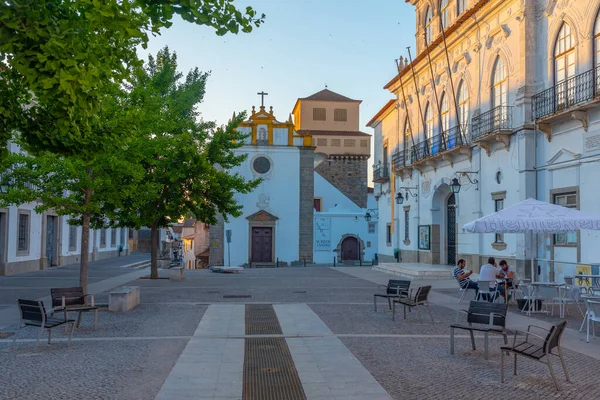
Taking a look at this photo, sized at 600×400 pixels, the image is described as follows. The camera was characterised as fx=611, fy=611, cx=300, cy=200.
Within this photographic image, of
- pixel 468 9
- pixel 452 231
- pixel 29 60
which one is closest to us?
pixel 29 60

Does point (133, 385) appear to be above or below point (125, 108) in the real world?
below

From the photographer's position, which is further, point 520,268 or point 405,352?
point 520,268

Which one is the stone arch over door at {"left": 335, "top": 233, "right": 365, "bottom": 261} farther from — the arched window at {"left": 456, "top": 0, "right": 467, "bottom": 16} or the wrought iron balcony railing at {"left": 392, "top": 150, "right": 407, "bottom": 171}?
the arched window at {"left": 456, "top": 0, "right": 467, "bottom": 16}

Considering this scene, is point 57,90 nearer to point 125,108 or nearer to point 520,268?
point 125,108

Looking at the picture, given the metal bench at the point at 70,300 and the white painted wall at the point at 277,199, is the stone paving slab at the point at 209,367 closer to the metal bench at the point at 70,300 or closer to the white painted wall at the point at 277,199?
the metal bench at the point at 70,300

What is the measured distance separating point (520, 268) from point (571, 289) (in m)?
8.18

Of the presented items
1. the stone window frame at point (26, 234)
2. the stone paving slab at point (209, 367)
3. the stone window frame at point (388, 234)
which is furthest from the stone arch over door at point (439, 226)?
the stone paving slab at point (209, 367)

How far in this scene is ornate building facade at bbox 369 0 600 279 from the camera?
61.3 feet

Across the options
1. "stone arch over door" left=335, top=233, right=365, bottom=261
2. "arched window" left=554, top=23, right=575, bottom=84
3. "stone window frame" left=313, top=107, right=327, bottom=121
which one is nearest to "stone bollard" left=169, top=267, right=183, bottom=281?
"arched window" left=554, top=23, right=575, bottom=84

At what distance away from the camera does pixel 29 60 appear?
5.36 m

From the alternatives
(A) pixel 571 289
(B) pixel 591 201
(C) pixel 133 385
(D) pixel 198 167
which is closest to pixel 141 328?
(C) pixel 133 385

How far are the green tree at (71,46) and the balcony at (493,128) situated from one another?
17.5m

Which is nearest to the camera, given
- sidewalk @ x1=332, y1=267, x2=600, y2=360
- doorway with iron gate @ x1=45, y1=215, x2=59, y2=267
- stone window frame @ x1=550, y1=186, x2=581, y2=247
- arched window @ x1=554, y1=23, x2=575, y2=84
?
sidewalk @ x1=332, y1=267, x2=600, y2=360

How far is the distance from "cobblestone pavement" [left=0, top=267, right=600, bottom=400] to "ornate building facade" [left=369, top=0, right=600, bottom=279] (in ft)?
22.2
